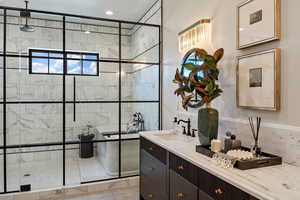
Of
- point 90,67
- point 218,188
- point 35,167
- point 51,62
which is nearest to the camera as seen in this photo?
Result: point 218,188

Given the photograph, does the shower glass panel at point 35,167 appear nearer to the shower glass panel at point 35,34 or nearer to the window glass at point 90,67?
the window glass at point 90,67

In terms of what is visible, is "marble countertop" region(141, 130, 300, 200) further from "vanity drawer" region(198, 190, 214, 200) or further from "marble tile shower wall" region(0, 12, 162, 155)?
"marble tile shower wall" region(0, 12, 162, 155)

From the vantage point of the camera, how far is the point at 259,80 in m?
1.58

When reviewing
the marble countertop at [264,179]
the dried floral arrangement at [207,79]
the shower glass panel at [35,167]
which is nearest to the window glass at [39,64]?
the shower glass panel at [35,167]

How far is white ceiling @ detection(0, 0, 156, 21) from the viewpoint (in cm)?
358

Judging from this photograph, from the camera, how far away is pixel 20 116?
116 inches

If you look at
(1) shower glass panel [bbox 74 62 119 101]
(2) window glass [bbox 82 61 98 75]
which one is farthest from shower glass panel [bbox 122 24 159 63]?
Answer: (2) window glass [bbox 82 61 98 75]

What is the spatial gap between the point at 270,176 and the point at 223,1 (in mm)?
1604

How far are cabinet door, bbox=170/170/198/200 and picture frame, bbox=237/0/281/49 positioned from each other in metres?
1.19

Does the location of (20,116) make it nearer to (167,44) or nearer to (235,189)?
(167,44)

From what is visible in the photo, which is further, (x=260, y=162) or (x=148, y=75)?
(x=148, y=75)

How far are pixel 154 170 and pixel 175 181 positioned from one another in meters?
0.45

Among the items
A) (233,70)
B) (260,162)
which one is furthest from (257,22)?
(260,162)

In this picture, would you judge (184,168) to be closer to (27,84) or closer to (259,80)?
(259,80)
